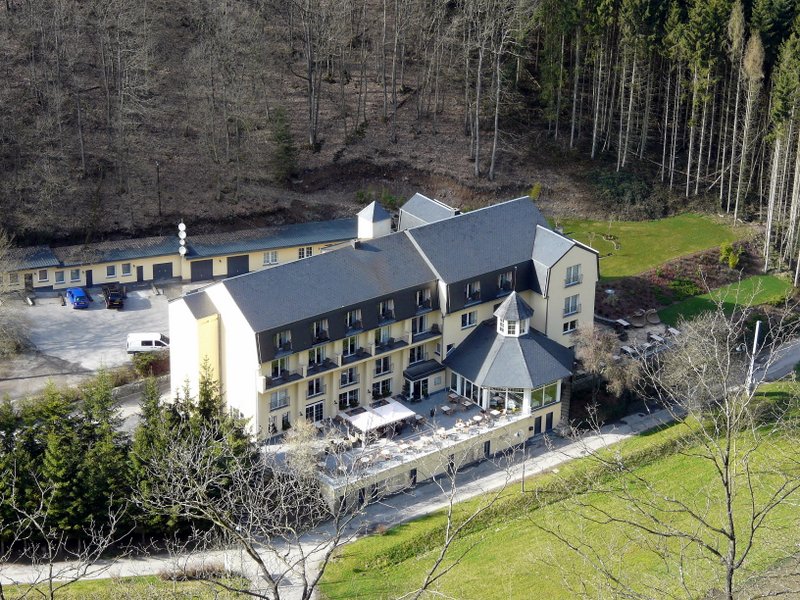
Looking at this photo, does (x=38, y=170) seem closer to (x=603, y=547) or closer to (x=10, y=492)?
(x=10, y=492)

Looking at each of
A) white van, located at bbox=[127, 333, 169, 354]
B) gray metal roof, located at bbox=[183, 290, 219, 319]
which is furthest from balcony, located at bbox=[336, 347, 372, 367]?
white van, located at bbox=[127, 333, 169, 354]

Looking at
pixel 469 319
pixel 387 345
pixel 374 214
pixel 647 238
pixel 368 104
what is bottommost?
pixel 387 345

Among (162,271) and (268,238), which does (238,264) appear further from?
(162,271)

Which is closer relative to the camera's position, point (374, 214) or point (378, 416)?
point (378, 416)

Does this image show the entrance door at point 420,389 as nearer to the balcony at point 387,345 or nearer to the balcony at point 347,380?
the balcony at point 387,345

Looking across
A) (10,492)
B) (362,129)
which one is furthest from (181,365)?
(362,129)

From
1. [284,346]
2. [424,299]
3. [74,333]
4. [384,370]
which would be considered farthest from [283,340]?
[74,333]

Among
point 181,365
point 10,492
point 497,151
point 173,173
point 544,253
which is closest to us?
point 10,492

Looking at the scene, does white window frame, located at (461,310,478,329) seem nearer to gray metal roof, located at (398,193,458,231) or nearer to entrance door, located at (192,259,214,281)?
gray metal roof, located at (398,193,458,231)
